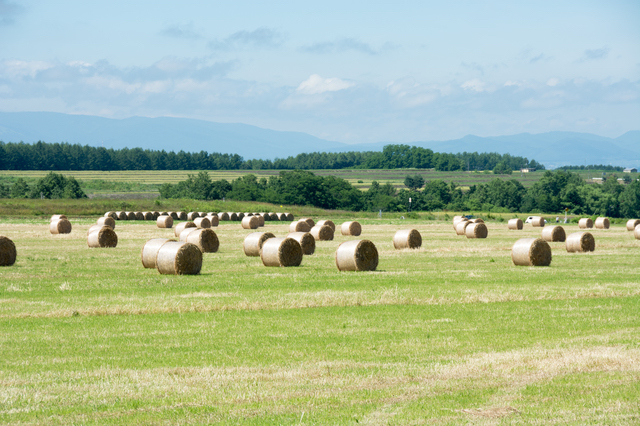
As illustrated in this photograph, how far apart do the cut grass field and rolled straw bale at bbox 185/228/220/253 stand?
28.1 ft

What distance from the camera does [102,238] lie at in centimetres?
3738

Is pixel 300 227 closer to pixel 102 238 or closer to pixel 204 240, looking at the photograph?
pixel 102 238

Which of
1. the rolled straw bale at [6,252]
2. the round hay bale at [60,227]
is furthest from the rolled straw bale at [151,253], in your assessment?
the round hay bale at [60,227]

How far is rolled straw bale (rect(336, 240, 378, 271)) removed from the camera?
26.7m

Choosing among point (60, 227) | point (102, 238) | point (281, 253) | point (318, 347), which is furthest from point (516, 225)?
point (318, 347)

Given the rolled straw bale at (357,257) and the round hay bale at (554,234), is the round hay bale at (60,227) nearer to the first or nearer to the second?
the rolled straw bale at (357,257)

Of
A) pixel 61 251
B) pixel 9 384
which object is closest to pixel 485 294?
pixel 9 384

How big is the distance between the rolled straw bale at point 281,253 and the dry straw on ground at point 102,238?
39.4ft

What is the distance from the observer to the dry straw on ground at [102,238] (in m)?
37.3

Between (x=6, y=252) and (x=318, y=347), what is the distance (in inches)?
700

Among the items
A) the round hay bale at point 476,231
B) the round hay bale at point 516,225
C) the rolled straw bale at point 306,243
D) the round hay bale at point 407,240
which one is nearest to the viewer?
the rolled straw bale at point 306,243

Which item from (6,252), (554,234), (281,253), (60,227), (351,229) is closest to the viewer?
(6,252)

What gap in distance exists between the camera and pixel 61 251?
34.9 metres

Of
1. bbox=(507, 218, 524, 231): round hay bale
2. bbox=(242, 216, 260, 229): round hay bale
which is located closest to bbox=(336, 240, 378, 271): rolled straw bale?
bbox=(242, 216, 260, 229): round hay bale
